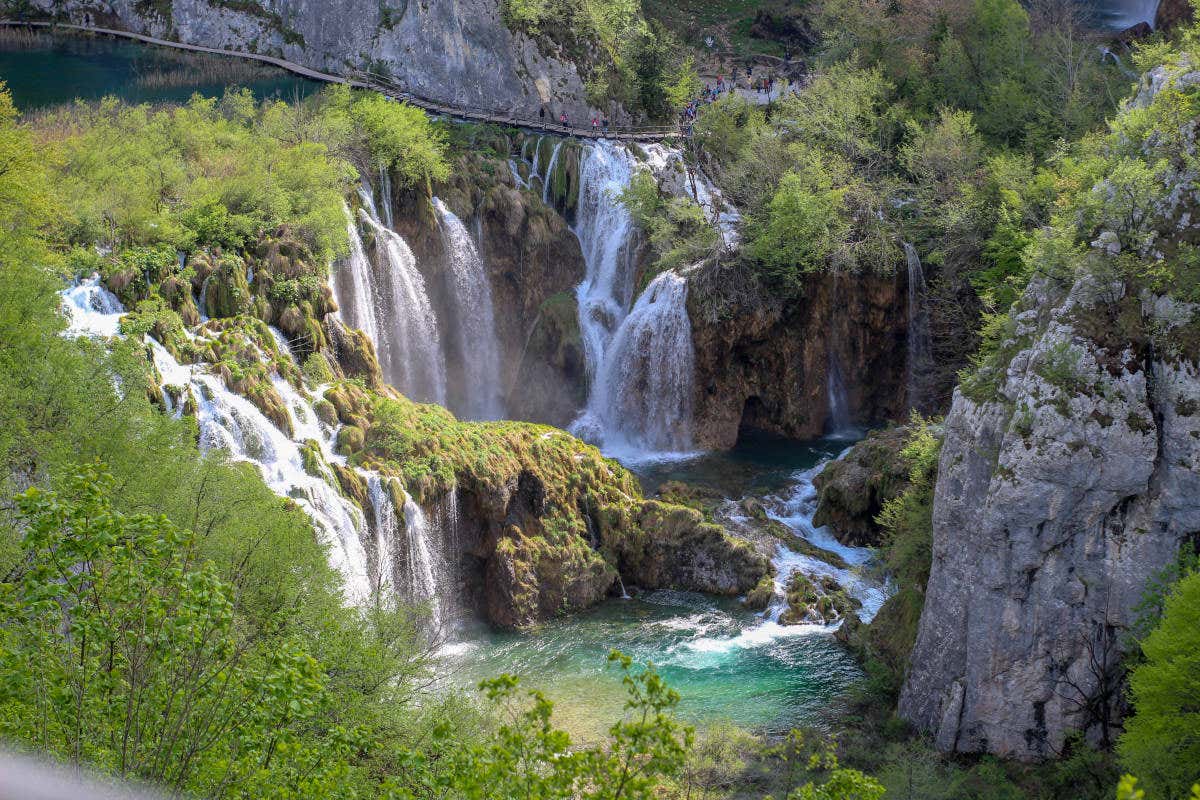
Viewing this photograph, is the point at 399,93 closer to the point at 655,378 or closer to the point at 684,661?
the point at 655,378

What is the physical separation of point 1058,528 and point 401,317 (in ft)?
75.3

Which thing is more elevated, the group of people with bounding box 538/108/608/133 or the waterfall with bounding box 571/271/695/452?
the group of people with bounding box 538/108/608/133

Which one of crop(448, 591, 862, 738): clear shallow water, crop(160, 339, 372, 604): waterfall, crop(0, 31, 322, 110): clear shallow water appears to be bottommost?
crop(448, 591, 862, 738): clear shallow water

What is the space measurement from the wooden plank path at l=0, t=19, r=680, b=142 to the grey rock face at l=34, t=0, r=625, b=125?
42 cm

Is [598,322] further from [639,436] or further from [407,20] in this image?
[407,20]

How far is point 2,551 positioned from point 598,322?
3078 cm

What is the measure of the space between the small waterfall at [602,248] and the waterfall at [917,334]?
11.1 metres

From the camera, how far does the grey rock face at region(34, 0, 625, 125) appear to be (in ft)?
160

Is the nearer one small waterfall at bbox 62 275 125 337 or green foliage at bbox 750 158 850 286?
small waterfall at bbox 62 275 125 337

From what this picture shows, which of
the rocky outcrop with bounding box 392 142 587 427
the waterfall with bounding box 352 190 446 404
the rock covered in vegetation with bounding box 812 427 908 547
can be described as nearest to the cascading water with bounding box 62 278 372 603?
the waterfall with bounding box 352 190 446 404

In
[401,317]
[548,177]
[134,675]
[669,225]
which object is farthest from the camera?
[548,177]

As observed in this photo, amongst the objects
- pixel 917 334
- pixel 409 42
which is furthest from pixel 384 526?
pixel 409 42

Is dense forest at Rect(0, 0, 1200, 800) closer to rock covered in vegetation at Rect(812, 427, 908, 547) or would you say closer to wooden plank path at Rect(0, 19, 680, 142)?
rock covered in vegetation at Rect(812, 427, 908, 547)

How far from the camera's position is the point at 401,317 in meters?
36.9
